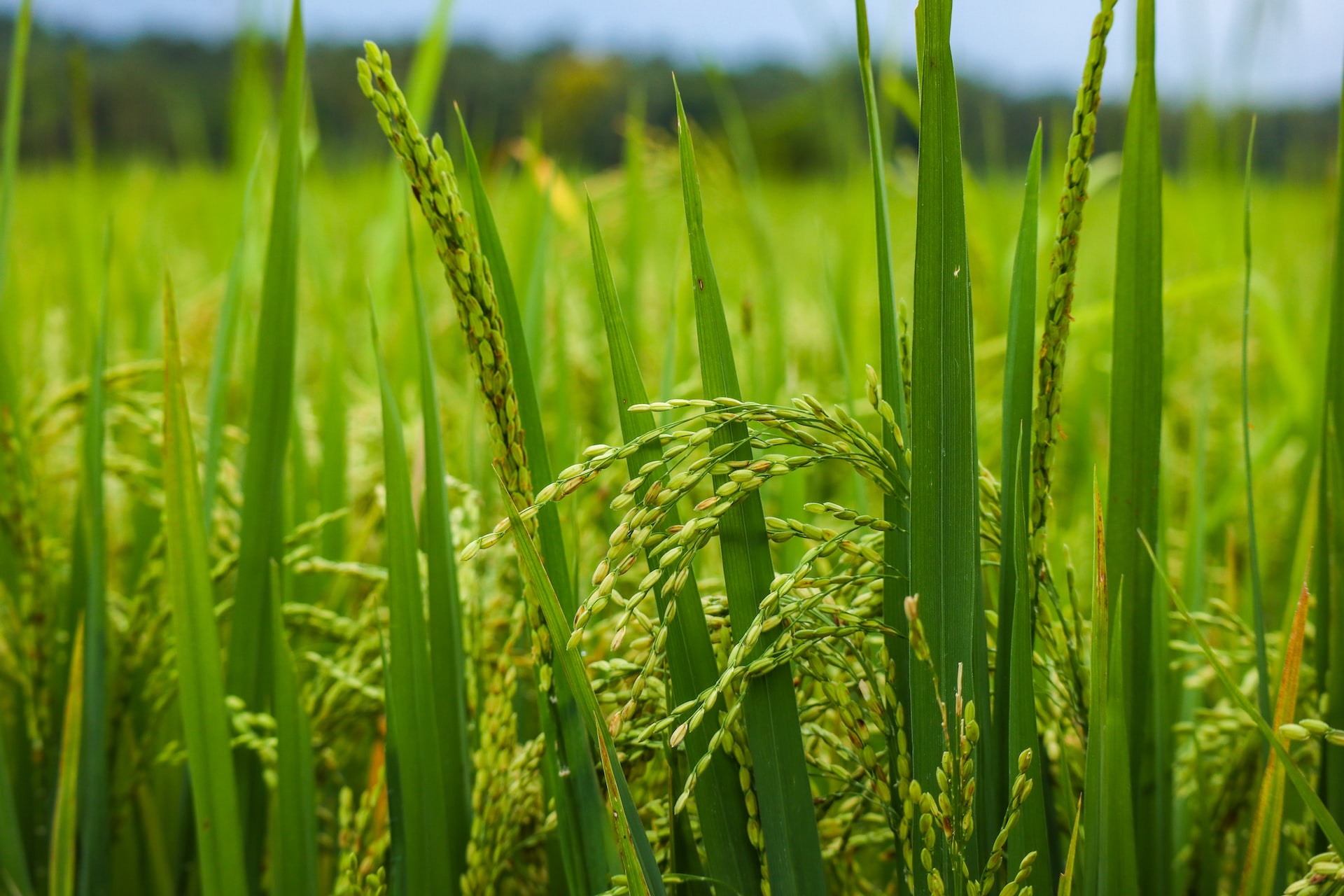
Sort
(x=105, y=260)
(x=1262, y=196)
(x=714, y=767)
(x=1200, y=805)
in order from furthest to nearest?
1. (x=1262, y=196)
2. (x=105, y=260)
3. (x=1200, y=805)
4. (x=714, y=767)

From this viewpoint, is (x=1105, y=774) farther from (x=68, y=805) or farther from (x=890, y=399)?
Answer: (x=68, y=805)

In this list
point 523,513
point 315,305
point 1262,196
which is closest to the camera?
point 523,513

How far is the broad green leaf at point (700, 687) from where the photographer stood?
454 mm

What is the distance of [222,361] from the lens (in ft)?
2.35

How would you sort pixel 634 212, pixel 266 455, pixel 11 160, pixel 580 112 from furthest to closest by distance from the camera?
pixel 580 112
pixel 634 212
pixel 11 160
pixel 266 455

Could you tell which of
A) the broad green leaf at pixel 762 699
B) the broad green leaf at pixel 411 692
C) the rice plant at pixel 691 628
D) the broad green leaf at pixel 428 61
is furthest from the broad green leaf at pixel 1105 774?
the broad green leaf at pixel 428 61

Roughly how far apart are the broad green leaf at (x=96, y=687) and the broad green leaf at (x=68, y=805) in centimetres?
1

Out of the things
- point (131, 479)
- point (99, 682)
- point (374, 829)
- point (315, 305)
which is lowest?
point (374, 829)

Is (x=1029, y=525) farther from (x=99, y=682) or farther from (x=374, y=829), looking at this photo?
(x=99, y=682)

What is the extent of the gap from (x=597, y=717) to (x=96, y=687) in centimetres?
46

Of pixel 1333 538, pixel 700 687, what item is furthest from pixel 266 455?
pixel 1333 538

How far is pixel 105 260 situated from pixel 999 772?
778mm

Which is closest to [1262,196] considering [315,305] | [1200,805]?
[315,305]

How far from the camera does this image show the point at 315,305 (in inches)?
80.8
